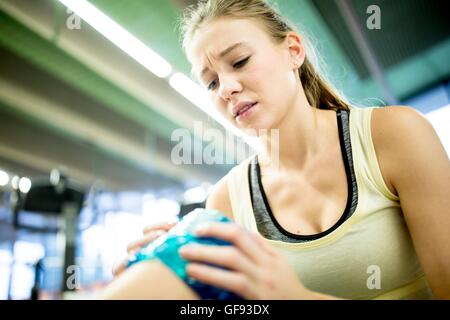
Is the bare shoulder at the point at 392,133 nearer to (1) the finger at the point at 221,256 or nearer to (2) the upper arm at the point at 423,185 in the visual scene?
(2) the upper arm at the point at 423,185

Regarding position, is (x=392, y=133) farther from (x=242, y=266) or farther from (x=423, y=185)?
(x=242, y=266)

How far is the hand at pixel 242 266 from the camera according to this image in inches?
13.6

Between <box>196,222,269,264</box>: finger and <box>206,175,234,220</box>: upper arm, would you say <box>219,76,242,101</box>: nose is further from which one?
<box>196,222,269,264</box>: finger

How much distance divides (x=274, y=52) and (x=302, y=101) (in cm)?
14

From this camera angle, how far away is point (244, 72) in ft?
2.42

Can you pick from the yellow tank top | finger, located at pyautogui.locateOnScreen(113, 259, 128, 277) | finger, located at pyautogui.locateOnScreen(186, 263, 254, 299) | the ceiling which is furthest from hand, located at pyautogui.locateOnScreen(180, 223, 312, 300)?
the ceiling

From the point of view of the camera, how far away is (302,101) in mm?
854

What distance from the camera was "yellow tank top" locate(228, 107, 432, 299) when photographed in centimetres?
62

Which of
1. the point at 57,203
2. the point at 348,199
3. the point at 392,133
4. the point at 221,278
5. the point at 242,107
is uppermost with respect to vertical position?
the point at 57,203

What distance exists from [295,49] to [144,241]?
0.65m

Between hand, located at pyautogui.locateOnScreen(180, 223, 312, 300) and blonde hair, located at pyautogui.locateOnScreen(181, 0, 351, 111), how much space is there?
624mm

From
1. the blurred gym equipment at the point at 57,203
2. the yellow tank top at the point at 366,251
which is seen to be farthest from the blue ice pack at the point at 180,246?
the blurred gym equipment at the point at 57,203

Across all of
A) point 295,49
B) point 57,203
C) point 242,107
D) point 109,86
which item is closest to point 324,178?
point 242,107

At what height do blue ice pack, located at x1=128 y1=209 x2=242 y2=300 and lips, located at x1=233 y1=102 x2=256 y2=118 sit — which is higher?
lips, located at x1=233 y1=102 x2=256 y2=118
